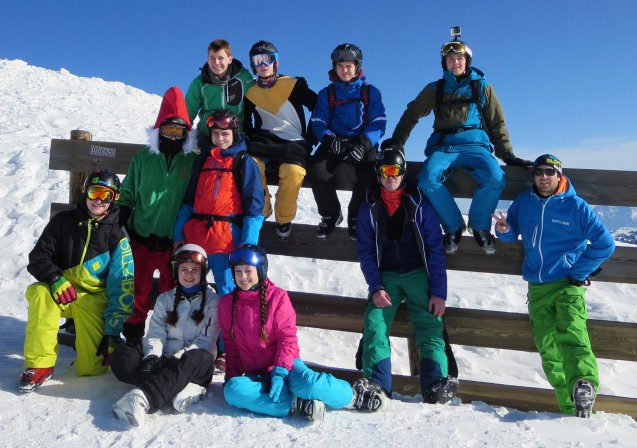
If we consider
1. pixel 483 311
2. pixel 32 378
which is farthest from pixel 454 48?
pixel 32 378

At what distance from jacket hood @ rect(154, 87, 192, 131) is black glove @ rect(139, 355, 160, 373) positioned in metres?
2.44

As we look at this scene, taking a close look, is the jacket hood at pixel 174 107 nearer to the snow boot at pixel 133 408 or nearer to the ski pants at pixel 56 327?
the ski pants at pixel 56 327

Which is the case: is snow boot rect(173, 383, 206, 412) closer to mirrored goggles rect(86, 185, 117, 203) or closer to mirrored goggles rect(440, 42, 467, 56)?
mirrored goggles rect(86, 185, 117, 203)

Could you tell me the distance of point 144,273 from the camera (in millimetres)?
5762

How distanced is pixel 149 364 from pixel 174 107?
2704 millimetres

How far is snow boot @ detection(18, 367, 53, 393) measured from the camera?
4.48m

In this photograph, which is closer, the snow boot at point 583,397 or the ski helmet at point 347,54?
the snow boot at point 583,397

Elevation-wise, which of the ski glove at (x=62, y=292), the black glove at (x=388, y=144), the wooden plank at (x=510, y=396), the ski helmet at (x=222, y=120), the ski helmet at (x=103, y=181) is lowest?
the wooden plank at (x=510, y=396)

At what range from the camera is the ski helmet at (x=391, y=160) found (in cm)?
498

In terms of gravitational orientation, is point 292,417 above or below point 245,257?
below

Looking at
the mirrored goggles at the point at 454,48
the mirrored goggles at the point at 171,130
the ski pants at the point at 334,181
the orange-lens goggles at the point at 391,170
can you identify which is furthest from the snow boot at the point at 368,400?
the mirrored goggles at the point at 454,48

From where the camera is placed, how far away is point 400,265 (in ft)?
17.2

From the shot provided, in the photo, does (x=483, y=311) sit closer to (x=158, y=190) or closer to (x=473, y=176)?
(x=473, y=176)

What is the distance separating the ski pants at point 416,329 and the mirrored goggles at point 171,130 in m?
2.56
